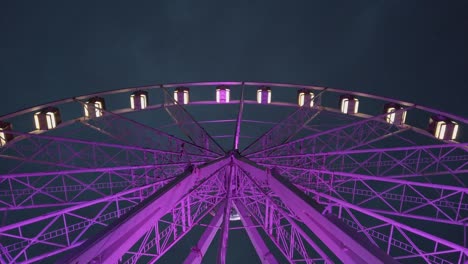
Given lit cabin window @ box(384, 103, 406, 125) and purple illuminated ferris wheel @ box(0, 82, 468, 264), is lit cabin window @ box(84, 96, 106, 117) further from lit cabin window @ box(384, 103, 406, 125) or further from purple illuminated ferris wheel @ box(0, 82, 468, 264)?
lit cabin window @ box(384, 103, 406, 125)

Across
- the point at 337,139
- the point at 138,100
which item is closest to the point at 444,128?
the point at 337,139

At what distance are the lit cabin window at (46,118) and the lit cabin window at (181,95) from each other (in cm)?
573

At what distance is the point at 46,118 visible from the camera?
666 inches

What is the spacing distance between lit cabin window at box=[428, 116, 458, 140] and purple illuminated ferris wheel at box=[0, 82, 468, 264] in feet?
0.15

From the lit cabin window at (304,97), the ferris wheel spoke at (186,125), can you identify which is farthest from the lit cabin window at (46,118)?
the lit cabin window at (304,97)

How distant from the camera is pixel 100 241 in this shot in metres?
6.59

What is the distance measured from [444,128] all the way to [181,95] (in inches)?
478

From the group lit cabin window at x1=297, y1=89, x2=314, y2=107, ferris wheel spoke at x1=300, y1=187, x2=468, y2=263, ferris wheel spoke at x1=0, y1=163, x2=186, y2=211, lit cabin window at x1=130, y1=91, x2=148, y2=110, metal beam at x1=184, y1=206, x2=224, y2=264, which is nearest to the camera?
ferris wheel spoke at x1=300, y1=187, x2=468, y2=263

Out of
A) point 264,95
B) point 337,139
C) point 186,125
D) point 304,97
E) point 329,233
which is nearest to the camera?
point 329,233

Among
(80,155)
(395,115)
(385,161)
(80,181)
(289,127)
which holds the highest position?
(395,115)

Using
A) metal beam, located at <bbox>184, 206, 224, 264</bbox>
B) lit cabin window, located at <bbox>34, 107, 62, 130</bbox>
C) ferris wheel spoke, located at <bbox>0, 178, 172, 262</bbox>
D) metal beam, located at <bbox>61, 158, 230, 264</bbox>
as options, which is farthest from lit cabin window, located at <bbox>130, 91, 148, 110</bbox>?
metal beam, located at <bbox>61, 158, 230, 264</bbox>

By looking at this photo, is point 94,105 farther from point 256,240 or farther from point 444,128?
point 444,128

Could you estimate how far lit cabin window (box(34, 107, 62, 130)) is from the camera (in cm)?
1688

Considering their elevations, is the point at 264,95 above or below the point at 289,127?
above
